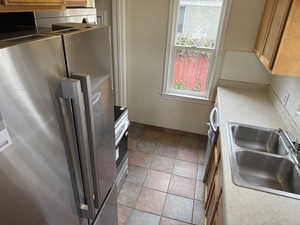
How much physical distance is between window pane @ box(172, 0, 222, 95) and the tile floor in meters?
0.82

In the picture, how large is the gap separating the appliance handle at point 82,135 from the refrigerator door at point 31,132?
0.12 feet

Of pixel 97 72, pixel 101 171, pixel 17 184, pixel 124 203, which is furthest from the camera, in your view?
pixel 124 203

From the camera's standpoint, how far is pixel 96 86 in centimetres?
91

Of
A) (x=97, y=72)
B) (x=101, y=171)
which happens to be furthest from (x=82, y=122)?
(x=101, y=171)

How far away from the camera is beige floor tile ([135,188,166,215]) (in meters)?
2.03

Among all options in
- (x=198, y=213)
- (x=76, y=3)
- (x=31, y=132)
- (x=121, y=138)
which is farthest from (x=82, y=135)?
(x=198, y=213)

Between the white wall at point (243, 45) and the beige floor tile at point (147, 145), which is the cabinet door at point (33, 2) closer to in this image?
the white wall at point (243, 45)

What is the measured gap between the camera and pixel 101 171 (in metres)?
1.12

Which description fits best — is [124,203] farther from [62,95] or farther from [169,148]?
[62,95]

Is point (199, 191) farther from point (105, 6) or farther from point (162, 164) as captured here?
point (105, 6)

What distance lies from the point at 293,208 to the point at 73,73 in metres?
1.20

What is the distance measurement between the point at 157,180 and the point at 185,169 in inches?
16.3

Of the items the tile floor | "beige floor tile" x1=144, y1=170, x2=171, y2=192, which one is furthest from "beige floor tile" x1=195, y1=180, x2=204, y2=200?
"beige floor tile" x1=144, y1=170, x2=171, y2=192

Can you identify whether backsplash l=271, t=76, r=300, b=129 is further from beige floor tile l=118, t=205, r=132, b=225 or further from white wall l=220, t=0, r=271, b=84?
beige floor tile l=118, t=205, r=132, b=225
